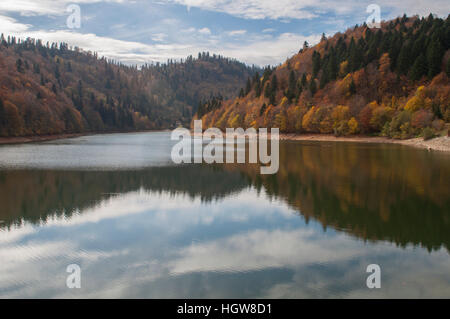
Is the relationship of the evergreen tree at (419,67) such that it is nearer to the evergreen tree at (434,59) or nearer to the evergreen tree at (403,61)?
the evergreen tree at (434,59)

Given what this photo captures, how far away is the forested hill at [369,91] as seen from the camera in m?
86.4

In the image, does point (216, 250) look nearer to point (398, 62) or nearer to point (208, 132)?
point (398, 62)

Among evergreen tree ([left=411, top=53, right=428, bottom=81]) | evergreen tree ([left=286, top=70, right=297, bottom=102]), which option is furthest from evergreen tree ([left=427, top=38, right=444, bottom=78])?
evergreen tree ([left=286, top=70, right=297, bottom=102])

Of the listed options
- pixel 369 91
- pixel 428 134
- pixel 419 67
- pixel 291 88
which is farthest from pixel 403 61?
pixel 428 134

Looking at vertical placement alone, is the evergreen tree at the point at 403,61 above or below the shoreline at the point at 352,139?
above

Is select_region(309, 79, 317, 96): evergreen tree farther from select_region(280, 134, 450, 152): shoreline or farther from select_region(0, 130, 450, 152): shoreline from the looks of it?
select_region(280, 134, 450, 152): shoreline

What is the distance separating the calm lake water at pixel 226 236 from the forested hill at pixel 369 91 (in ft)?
185

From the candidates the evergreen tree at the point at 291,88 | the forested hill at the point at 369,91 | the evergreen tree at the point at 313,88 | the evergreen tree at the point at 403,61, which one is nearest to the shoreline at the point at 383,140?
the forested hill at the point at 369,91

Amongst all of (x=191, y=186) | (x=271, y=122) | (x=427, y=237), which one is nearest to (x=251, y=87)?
(x=271, y=122)

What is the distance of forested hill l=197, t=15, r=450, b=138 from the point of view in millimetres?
86412

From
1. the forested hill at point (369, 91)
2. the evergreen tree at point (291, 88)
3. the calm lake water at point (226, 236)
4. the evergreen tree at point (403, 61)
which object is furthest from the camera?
the evergreen tree at point (291, 88)

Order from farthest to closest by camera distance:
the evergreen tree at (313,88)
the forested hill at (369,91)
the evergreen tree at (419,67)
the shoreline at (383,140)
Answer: the evergreen tree at (313,88) < the evergreen tree at (419,67) < the forested hill at (369,91) < the shoreline at (383,140)

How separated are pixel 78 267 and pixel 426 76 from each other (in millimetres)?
109366
